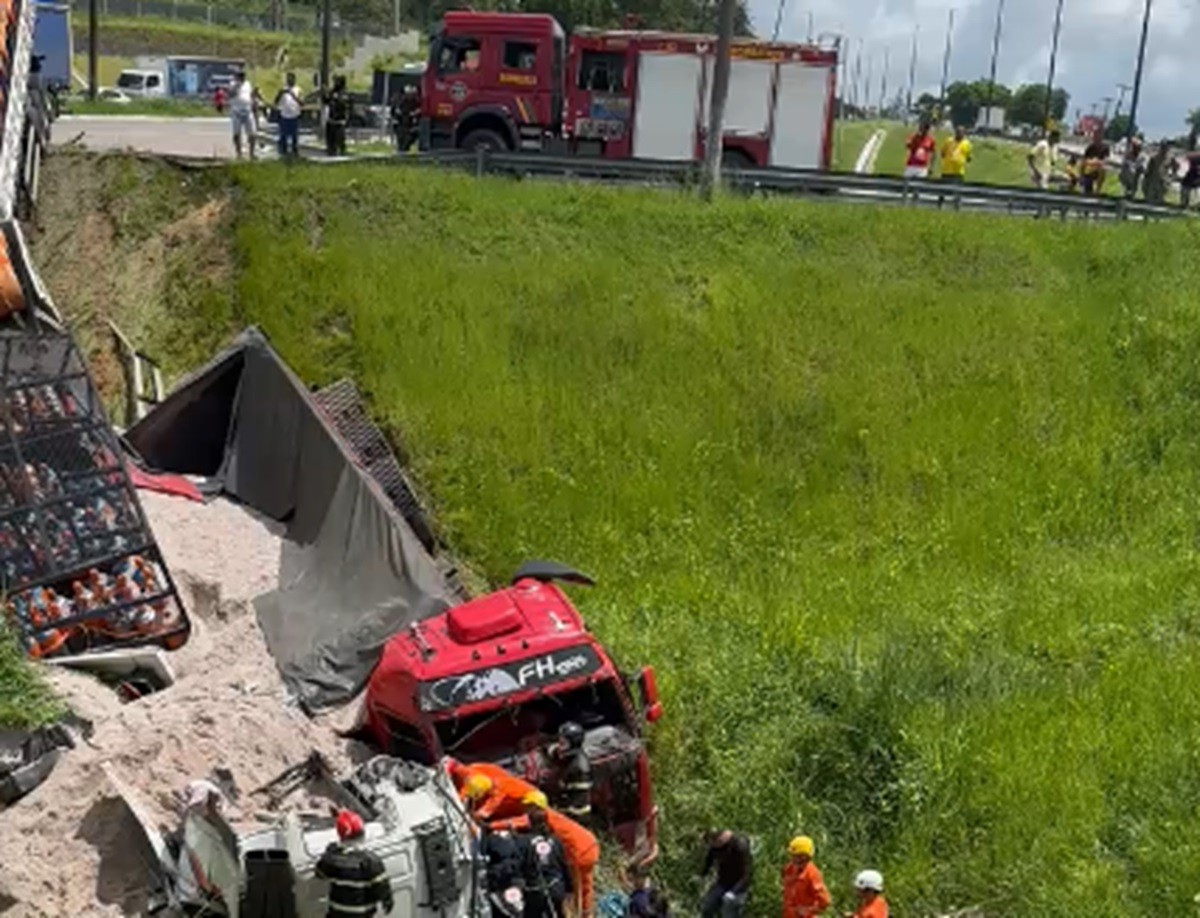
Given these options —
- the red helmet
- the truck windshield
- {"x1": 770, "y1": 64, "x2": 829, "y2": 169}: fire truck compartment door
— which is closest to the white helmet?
the truck windshield

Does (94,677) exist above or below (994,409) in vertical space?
below

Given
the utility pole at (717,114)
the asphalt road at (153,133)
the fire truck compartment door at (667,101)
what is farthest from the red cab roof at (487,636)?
the fire truck compartment door at (667,101)

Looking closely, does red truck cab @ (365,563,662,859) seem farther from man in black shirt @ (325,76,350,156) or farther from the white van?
the white van

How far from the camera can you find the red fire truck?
2578 centimetres

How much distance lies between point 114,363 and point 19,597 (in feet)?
21.8

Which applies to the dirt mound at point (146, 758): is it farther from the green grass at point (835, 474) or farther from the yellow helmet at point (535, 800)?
the green grass at point (835, 474)

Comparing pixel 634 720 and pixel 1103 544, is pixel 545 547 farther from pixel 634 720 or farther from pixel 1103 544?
pixel 1103 544

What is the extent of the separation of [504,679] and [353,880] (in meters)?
2.64

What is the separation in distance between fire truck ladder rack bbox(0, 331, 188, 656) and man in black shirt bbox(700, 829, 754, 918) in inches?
190

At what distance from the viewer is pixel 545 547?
49.7ft

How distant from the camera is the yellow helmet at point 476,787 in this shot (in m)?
9.12

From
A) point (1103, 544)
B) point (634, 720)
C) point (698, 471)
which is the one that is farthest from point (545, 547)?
point (1103, 544)

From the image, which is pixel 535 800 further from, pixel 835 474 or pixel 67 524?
pixel 835 474

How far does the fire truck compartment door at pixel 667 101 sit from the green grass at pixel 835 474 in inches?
238
